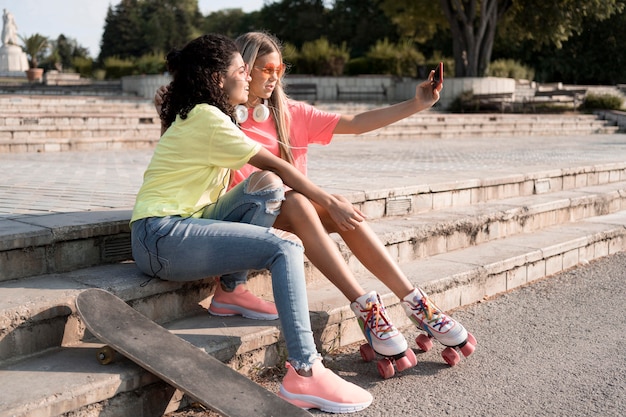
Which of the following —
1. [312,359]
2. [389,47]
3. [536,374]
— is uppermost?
[389,47]

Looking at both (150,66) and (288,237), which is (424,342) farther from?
(150,66)

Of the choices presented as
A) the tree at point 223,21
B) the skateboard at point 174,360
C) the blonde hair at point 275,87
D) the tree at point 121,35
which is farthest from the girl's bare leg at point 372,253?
the tree at point 223,21

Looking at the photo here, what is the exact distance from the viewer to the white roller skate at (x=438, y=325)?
340 centimetres

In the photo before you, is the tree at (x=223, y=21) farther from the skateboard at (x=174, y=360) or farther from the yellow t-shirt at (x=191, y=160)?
the skateboard at (x=174, y=360)

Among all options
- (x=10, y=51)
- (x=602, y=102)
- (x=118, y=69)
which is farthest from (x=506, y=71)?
(x=10, y=51)

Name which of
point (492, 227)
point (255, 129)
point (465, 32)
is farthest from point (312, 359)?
point (465, 32)

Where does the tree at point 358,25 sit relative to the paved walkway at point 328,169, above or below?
above

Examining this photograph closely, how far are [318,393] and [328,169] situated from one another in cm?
498

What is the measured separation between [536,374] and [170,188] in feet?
6.26

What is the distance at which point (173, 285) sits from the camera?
329cm

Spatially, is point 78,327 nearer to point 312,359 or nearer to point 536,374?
point 312,359

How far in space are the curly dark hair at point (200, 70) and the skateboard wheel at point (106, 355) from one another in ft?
3.53

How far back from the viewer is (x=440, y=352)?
3.64 meters

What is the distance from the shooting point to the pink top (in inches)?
147
